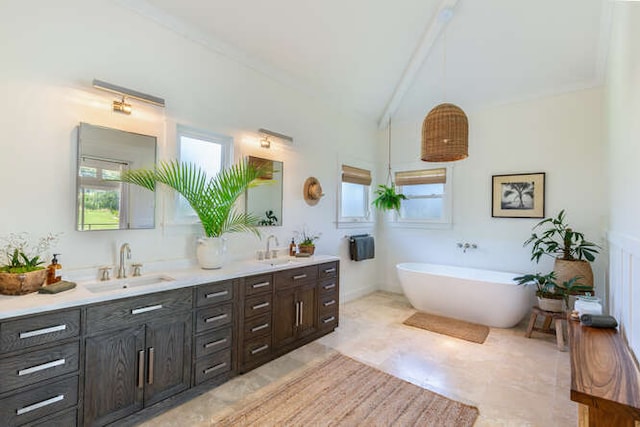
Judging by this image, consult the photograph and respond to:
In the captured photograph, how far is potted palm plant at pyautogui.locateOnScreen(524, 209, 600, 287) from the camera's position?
3.27 meters

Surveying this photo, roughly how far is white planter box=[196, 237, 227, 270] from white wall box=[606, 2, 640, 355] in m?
2.75

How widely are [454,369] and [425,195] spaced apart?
2.83m

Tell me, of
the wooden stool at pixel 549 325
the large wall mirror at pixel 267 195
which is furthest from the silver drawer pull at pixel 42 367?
the wooden stool at pixel 549 325

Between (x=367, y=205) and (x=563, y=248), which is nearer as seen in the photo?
(x=563, y=248)

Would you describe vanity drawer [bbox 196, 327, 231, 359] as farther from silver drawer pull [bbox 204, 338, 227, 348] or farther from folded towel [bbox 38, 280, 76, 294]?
folded towel [bbox 38, 280, 76, 294]

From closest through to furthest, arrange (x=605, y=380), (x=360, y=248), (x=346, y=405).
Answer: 1. (x=605, y=380)
2. (x=346, y=405)
3. (x=360, y=248)

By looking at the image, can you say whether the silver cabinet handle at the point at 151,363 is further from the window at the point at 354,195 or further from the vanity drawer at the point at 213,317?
the window at the point at 354,195

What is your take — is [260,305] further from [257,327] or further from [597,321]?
[597,321]

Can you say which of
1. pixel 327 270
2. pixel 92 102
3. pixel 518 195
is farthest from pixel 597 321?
pixel 92 102

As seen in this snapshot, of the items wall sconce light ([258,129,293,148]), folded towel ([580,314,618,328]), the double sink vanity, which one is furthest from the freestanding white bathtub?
wall sconce light ([258,129,293,148])

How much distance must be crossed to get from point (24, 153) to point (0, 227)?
48cm

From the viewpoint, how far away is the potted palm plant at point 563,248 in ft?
10.7

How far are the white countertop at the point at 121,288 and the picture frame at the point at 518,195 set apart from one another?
286cm

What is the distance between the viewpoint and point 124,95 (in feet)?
7.52
